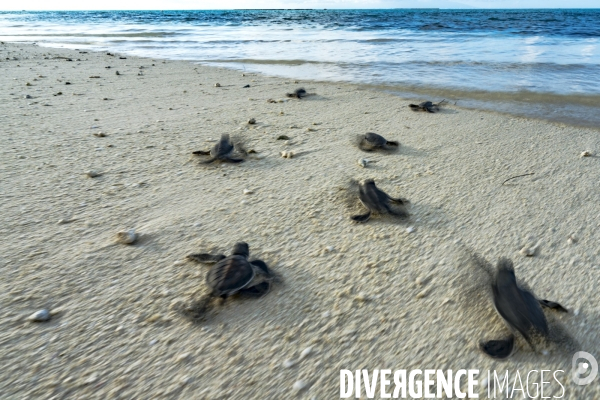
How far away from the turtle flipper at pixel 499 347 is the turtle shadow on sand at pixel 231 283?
35.5 inches

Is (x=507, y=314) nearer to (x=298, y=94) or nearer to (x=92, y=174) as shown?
(x=92, y=174)

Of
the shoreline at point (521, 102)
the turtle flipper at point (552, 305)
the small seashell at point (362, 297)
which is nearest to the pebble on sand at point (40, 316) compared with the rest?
the small seashell at point (362, 297)

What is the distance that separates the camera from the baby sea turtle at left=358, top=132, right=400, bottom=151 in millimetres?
3305

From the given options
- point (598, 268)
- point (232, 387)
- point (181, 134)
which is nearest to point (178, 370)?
point (232, 387)

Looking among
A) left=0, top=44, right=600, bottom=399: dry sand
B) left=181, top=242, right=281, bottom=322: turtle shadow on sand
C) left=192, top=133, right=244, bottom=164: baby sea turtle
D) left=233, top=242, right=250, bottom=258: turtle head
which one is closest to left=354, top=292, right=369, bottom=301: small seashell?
left=0, top=44, right=600, bottom=399: dry sand

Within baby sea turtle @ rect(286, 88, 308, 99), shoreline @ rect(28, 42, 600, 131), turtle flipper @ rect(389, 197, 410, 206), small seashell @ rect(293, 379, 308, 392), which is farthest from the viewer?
baby sea turtle @ rect(286, 88, 308, 99)

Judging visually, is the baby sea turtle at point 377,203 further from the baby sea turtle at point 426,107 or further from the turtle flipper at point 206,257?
the baby sea turtle at point 426,107

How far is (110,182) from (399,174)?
213 cm

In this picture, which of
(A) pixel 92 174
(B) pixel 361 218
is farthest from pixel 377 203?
(A) pixel 92 174

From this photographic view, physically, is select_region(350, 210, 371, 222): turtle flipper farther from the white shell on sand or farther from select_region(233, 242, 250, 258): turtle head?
the white shell on sand

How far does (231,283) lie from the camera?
1592mm

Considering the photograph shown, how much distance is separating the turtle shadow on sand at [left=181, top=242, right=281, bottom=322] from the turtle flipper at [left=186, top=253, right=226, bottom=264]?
0.03 metres

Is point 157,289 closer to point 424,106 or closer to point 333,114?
point 333,114

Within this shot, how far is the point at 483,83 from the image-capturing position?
6.47 metres
